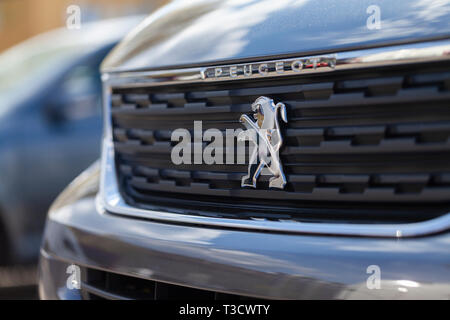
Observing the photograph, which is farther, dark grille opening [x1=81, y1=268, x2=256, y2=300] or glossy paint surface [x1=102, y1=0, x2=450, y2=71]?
dark grille opening [x1=81, y1=268, x2=256, y2=300]

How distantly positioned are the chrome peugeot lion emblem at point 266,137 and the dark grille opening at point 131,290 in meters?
0.32

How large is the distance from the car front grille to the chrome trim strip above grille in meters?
0.02

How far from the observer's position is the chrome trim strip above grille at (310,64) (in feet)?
4.44

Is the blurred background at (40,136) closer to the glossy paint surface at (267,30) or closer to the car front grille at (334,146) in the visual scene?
the glossy paint surface at (267,30)

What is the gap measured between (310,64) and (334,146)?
204mm

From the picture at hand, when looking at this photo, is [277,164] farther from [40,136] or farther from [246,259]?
[40,136]

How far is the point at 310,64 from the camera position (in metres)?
1.52

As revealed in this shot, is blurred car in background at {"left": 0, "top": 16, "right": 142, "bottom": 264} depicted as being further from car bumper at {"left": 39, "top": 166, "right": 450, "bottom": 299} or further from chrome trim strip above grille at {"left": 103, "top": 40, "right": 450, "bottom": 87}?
chrome trim strip above grille at {"left": 103, "top": 40, "right": 450, "bottom": 87}

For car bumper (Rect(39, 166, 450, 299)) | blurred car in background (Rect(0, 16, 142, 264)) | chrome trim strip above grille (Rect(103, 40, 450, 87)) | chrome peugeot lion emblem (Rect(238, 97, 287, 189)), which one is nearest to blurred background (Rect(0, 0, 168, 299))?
blurred car in background (Rect(0, 16, 142, 264))

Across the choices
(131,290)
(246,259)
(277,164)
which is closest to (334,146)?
(277,164)

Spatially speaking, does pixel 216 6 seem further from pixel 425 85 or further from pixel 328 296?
pixel 328 296

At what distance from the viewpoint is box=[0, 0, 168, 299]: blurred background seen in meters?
3.78

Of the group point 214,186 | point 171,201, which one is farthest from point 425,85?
point 171,201

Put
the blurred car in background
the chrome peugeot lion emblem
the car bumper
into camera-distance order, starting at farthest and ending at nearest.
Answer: the blurred car in background < the chrome peugeot lion emblem < the car bumper
